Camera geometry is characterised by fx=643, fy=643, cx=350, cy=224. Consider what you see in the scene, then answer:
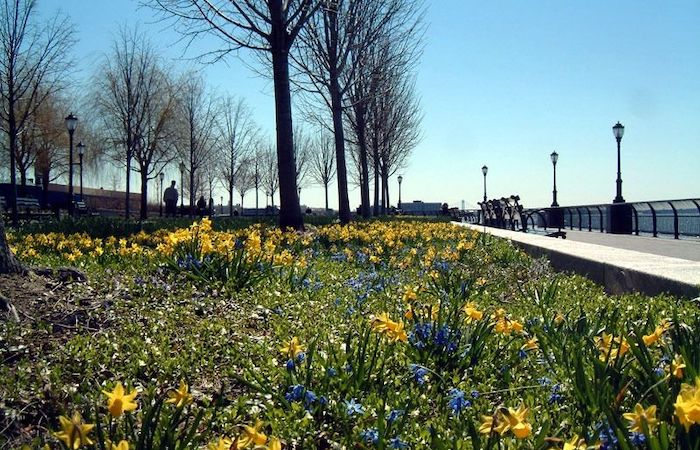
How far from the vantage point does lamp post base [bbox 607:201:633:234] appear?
917 inches

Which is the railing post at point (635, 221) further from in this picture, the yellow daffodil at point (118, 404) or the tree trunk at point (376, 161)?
the yellow daffodil at point (118, 404)

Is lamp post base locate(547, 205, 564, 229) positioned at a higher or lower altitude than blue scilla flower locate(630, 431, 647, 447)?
higher

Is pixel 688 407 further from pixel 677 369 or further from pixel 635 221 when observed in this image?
pixel 635 221

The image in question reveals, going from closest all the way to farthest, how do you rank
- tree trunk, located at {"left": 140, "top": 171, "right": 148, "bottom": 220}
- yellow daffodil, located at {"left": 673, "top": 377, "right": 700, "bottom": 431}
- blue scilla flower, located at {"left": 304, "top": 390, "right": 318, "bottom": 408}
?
yellow daffodil, located at {"left": 673, "top": 377, "right": 700, "bottom": 431}, blue scilla flower, located at {"left": 304, "top": 390, "right": 318, "bottom": 408}, tree trunk, located at {"left": 140, "top": 171, "right": 148, "bottom": 220}

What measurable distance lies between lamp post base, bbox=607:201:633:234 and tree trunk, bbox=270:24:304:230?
52.8 feet

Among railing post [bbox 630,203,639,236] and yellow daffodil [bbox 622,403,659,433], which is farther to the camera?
railing post [bbox 630,203,639,236]

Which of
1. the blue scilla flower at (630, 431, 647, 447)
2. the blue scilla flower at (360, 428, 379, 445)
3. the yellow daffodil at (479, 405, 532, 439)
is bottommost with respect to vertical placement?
the blue scilla flower at (360, 428, 379, 445)

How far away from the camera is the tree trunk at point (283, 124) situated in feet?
36.6

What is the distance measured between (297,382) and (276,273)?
299 centimetres

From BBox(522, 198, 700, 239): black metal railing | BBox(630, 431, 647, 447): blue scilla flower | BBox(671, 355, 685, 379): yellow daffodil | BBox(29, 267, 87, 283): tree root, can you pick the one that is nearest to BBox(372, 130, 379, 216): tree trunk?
BBox(522, 198, 700, 239): black metal railing

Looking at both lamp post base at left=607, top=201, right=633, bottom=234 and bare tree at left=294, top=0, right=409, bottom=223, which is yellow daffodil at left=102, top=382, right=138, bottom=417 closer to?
bare tree at left=294, top=0, right=409, bottom=223

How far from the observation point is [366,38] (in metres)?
17.7

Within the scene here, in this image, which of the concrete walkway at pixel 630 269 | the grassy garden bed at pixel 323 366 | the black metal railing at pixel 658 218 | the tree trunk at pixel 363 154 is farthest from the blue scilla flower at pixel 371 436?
the tree trunk at pixel 363 154

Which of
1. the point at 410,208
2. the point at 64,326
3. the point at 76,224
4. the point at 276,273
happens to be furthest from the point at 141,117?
the point at 410,208
